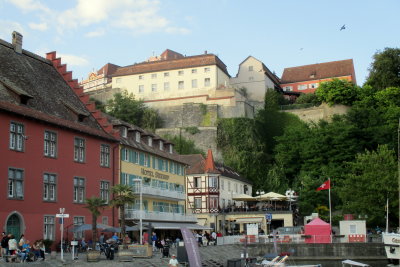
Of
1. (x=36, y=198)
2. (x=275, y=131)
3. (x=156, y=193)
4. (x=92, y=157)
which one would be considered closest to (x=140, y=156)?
(x=156, y=193)

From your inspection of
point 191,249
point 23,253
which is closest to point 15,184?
point 23,253

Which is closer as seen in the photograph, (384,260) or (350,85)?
(384,260)

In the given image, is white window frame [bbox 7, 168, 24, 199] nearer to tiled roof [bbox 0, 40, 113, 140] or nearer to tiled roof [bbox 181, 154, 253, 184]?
tiled roof [bbox 0, 40, 113, 140]

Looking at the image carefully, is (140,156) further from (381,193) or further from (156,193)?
(381,193)

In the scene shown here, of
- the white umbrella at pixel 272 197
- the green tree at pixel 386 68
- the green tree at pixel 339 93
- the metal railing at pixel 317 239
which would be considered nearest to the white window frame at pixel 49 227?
the metal railing at pixel 317 239

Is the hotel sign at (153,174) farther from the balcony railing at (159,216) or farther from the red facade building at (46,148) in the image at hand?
the red facade building at (46,148)

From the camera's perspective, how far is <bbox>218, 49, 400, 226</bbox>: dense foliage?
72.0m

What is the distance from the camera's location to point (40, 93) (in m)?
39.3

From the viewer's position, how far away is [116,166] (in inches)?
1748

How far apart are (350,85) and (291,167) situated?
62.7ft

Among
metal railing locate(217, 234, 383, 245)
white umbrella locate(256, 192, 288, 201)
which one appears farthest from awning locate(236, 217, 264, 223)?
metal railing locate(217, 234, 383, 245)

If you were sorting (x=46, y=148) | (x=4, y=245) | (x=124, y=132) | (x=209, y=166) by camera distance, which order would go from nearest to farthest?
(x=4, y=245)
(x=46, y=148)
(x=124, y=132)
(x=209, y=166)

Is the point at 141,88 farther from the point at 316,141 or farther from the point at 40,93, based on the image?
the point at 40,93

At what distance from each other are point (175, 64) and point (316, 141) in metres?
28.3
